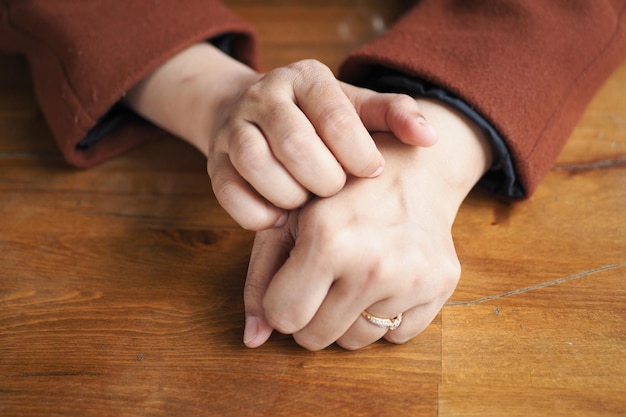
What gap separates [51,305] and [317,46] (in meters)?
0.43

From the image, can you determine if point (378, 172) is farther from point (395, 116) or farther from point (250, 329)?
point (250, 329)

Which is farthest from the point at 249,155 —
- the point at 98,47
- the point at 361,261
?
the point at 98,47

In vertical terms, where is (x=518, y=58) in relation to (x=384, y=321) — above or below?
above

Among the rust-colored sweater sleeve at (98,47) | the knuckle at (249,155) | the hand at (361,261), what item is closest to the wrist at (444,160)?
the hand at (361,261)

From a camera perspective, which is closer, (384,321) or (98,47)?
(384,321)

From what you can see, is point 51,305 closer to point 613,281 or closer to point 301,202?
point 301,202

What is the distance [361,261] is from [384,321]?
54mm

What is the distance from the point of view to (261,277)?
477 mm

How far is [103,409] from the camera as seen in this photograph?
0.44 meters

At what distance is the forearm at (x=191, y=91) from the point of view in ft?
1.92

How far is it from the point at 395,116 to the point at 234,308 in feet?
0.67

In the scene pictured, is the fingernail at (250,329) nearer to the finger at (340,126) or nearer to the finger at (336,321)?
the finger at (336,321)

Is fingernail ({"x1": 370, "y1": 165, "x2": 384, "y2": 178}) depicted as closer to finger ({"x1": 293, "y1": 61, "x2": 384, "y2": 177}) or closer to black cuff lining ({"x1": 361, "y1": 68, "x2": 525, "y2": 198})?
finger ({"x1": 293, "y1": 61, "x2": 384, "y2": 177})

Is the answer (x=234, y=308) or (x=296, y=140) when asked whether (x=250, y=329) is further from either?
(x=296, y=140)
